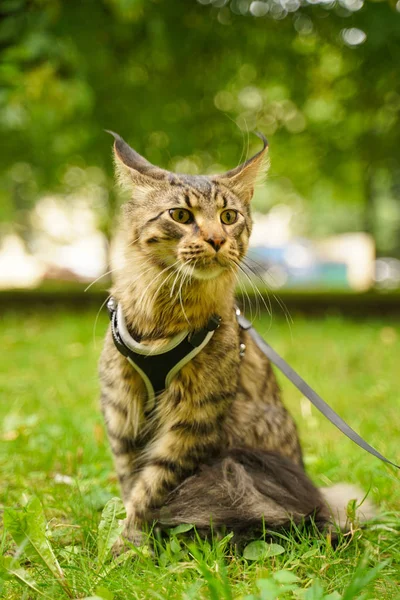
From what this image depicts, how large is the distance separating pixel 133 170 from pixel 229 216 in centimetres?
39

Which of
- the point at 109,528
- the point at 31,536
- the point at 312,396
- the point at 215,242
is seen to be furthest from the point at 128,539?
the point at 215,242

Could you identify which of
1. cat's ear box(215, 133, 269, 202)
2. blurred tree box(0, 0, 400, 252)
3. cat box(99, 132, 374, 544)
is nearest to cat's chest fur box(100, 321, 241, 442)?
cat box(99, 132, 374, 544)

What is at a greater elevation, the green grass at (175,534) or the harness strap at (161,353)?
the harness strap at (161,353)

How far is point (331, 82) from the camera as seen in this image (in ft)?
27.0

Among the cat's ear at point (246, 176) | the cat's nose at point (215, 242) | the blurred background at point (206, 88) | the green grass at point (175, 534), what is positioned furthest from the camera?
the blurred background at point (206, 88)

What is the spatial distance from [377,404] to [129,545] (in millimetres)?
2603

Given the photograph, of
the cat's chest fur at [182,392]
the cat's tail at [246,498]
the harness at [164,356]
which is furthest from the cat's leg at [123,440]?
the cat's tail at [246,498]

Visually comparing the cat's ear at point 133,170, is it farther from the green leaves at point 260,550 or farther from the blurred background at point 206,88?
the blurred background at point 206,88

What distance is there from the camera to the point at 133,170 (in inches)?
78.7

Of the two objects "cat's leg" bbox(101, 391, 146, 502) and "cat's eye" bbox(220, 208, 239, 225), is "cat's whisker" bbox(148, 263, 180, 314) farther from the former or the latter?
"cat's leg" bbox(101, 391, 146, 502)

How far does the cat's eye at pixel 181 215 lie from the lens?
1.92 metres

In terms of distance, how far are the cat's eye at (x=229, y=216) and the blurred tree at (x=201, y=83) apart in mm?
2514

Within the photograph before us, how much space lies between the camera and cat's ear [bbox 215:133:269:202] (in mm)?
2078

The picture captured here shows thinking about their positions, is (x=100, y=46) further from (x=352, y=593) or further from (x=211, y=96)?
(x=352, y=593)
